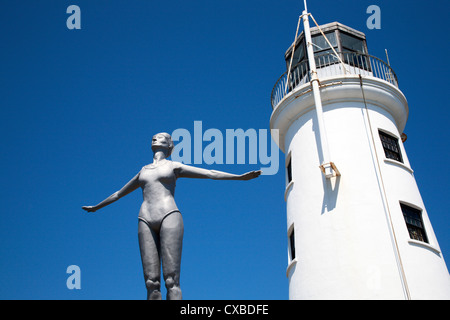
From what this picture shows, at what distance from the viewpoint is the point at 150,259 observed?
8773mm

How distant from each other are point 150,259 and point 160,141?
2.60 m

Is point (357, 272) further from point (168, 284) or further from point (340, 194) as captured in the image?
point (168, 284)

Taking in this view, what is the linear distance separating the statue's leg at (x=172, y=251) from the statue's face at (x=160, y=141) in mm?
1787

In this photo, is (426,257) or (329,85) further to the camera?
(329,85)

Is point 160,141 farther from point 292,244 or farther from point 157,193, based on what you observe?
point 292,244

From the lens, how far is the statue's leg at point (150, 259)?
8633mm

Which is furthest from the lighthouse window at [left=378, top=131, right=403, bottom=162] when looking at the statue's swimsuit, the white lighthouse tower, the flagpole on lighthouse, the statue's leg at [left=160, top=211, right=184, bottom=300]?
the statue's leg at [left=160, top=211, right=184, bottom=300]

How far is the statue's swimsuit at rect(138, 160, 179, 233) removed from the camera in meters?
8.98

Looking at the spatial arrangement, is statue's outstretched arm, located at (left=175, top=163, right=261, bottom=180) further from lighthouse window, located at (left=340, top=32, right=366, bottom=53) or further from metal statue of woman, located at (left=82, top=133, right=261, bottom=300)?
lighthouse window, located at (left=340, top=32, right=366, bottom=53)

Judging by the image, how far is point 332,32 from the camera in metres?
24.7
